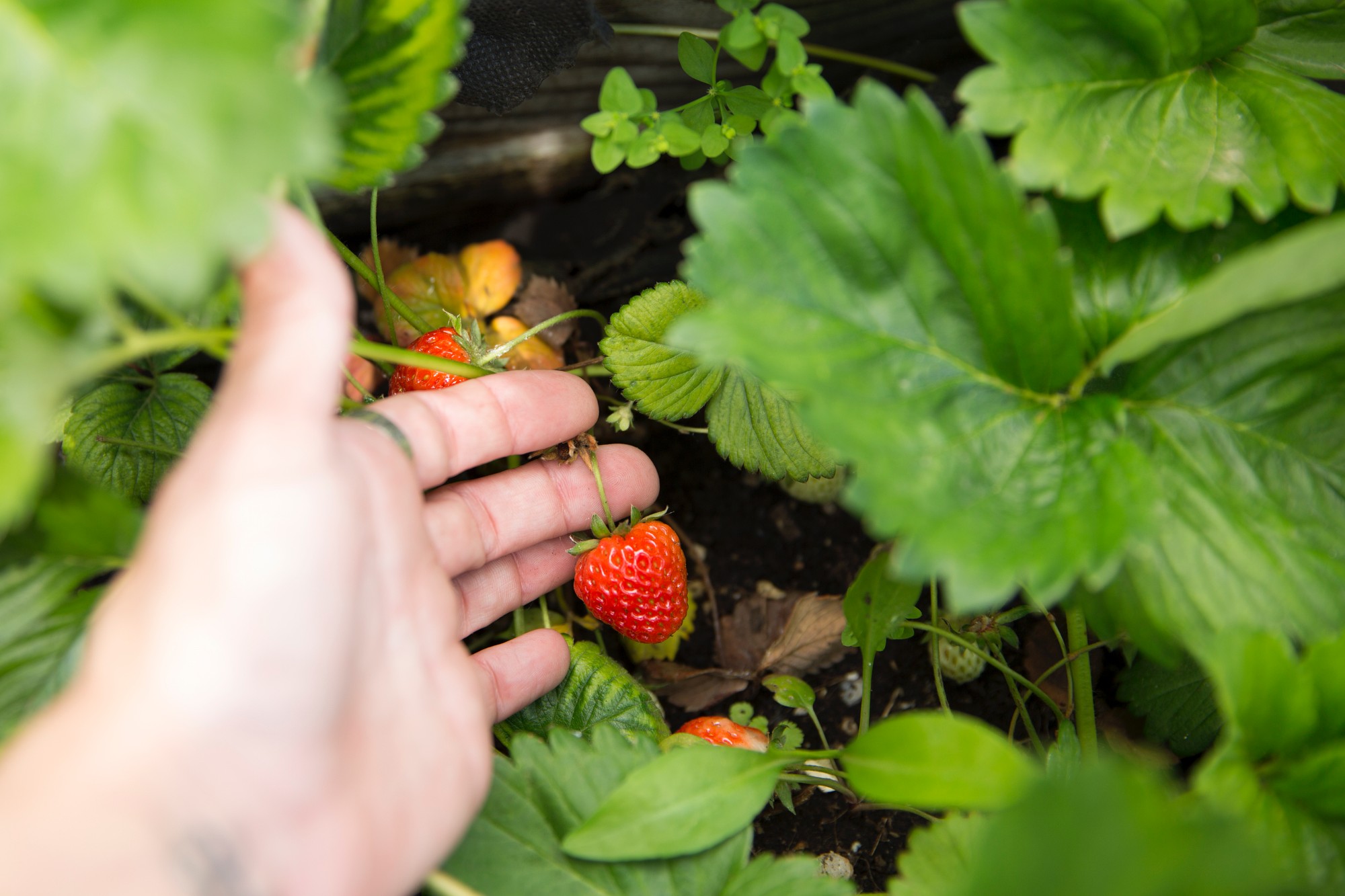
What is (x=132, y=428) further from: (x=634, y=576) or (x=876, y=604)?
(x=876, y=604)

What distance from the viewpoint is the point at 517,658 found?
102 centimetres

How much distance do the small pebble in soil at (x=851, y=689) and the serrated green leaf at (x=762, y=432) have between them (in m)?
0.35

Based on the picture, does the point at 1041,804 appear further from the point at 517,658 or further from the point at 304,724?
the point at 517,658

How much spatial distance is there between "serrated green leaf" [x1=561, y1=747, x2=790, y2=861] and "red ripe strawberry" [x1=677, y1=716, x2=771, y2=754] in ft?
A: 0.75

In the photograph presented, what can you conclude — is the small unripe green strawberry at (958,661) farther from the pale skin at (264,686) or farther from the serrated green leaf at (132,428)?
the serrated green leaf at (132,428)

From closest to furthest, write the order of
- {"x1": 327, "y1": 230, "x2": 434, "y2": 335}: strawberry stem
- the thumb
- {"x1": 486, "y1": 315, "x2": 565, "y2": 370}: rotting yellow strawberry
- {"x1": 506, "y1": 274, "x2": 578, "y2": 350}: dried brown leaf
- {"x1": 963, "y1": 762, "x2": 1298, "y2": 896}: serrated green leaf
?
{"x1": 963, "y1": 762, "x2": 1298, "y2": 896}: serrated green leaf < the thumb < {"x1": 327, "y1": 230, "x2": 434, "y2": 335}: strawberry stem < {"x1": 486, "y1": 315, "x2": 565, "y2": 370}: rotting yellow strawberry < {"x1": 506, "y1": 274, "x2": 578, "y2": 350}: dried brown leaf

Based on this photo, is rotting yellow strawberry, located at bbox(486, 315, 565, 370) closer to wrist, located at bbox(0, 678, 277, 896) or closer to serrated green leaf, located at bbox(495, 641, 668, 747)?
serrated green leaf, located at bbox(495, 641, 668, 747)

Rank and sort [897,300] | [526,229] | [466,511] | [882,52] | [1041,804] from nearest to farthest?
[1041,804] < [897,300] < [466,511] < [882,52] < [526,229]

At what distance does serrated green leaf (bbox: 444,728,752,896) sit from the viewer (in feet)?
2.61

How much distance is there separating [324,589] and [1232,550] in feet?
2.36

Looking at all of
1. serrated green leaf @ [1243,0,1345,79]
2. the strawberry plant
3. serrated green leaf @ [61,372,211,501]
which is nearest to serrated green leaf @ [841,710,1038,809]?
the strawberry plant

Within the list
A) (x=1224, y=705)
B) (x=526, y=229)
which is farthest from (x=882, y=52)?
(x=1224, y=705)

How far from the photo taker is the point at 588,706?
105cm

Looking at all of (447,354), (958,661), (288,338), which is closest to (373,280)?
(447,354)
